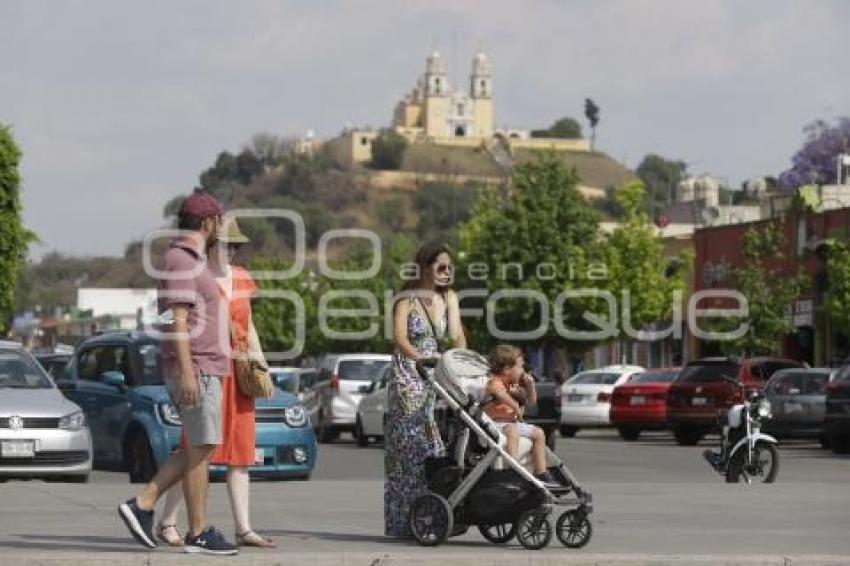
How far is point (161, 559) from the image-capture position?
13.7m

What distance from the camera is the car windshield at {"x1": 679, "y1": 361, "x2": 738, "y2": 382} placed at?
4197 centimetres

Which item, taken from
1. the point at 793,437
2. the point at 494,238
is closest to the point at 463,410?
the point at 793,437

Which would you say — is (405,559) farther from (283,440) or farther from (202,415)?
(283,440)

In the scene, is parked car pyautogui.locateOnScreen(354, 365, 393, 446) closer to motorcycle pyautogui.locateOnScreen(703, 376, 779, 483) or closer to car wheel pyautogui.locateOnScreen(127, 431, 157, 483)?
motorcycle pyautogui.locateOnScreen(703, 376, 779, 483)

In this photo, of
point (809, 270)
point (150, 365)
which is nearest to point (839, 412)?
point (150, 365)

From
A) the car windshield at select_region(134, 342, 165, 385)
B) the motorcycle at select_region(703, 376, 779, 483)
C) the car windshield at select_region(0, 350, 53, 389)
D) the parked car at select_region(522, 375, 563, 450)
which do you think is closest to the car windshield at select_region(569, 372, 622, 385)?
the parked car at select_region(522, 375, 563, 450)

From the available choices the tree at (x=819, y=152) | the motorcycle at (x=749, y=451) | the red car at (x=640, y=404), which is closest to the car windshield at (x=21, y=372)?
the motorcycle at (x=749, y=451)

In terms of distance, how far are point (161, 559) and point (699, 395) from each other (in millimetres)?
28723

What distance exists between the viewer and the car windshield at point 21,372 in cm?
2470

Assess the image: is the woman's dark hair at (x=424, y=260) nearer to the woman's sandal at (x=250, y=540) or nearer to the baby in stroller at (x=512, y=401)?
the baby in stroller at (x=512, y=401)

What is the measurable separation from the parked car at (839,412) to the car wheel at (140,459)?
46.9 ft

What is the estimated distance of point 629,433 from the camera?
46344 mm

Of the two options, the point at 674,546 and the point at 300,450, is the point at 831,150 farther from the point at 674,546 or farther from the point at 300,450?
the point at 674,546

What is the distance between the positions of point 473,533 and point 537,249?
190ft
